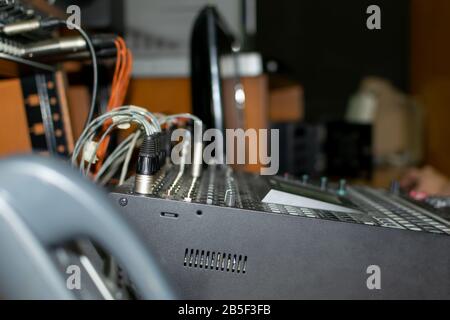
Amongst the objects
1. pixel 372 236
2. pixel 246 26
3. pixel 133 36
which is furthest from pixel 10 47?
pixel 246 26

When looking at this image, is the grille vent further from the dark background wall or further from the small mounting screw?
the dark background wall

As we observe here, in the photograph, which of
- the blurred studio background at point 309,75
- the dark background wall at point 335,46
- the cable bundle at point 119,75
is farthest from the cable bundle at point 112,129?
the dark background wall at point 335,46

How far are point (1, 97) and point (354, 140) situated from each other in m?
1.55

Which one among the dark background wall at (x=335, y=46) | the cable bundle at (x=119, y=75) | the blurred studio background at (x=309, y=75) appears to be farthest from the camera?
the dark background wall at (x=335, y=46)

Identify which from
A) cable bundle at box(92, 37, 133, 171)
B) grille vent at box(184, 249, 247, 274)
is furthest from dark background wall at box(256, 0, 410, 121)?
grille vent at box(184, 249, 247, 274)

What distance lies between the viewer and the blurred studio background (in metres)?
1.31

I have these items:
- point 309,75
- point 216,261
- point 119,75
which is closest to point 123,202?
point 216,261

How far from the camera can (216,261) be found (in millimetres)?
500

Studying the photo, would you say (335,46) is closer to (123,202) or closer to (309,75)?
(309,75)

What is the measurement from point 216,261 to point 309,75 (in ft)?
8.96

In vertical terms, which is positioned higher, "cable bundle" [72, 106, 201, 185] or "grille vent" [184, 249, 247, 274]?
"cable bundle" [72, 106, 201, 185]

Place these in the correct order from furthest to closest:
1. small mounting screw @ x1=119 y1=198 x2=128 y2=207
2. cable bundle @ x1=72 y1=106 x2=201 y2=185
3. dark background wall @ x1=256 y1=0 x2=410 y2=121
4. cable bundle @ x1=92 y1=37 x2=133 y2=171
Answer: dark background wall @ x1=256 y1=0 x2=410 y2=121
cable bundle @ x1=92 y1=37 x2=133 y2=171
cable bundle @ x1=72 y1=106 x2=201 y2=185
small mounting screw @ x1=119 y1=198 x2=128 y2=207

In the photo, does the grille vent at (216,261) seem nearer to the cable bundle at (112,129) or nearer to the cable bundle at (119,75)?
the cable bundle at (112,129)

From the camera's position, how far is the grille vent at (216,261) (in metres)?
0.50
